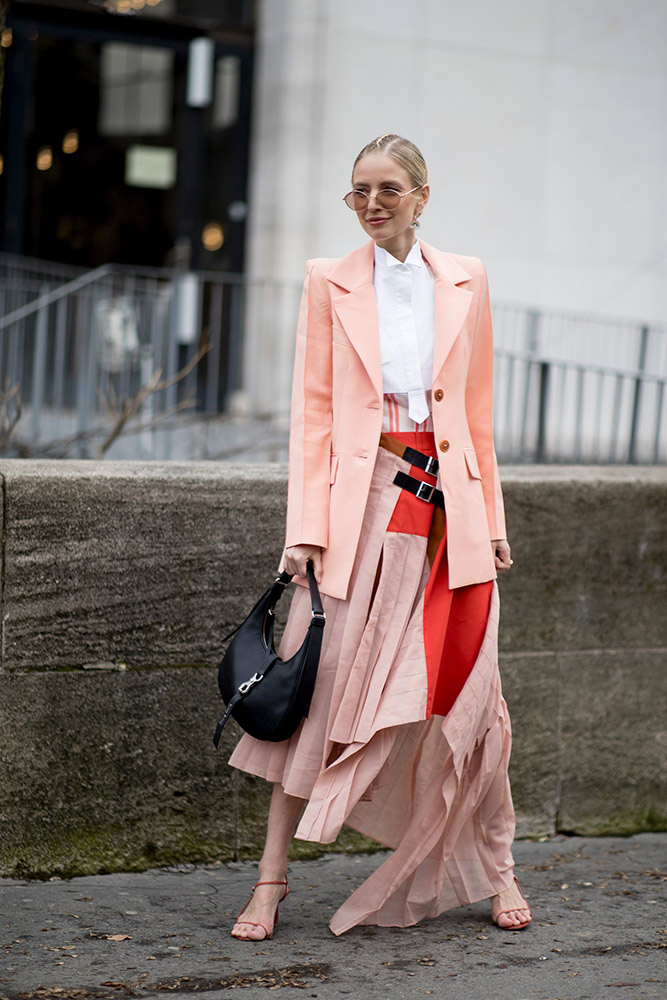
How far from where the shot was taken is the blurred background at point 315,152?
472 inches

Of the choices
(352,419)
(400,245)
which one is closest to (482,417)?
(352,419)

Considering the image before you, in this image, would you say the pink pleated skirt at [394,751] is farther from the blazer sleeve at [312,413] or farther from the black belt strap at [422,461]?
the blazer sleeve at [312,413]

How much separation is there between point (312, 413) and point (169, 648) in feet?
Answer: 3.27

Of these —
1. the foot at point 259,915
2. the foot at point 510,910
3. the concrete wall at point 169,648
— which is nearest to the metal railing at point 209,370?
the concrete wall at point 169,648

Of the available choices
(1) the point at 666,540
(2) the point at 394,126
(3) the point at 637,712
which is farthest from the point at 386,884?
(2) the point at 394,126

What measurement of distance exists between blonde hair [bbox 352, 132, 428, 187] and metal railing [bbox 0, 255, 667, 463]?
2.89m

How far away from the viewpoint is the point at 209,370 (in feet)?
38.5

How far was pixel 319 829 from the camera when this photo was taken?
126 inches

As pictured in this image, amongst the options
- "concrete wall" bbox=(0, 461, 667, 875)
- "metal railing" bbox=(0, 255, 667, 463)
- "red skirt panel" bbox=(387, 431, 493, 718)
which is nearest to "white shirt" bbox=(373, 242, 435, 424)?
"red skirt panel" bbox=(387, 431, 493, 718)

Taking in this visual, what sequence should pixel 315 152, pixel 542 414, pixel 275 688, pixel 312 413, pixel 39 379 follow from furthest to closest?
pixel 315 152, pixel 39 379, pixel 542 414, pixel 312 413, pixel 275 688

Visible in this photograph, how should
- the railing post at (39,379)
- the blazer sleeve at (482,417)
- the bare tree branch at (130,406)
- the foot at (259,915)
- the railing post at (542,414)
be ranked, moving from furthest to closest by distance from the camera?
the railing post at (39,379), the railing post at (542,414), the bare tree branch at (130,406), the blazer sleeve at (482,417), the foot at (259,915)

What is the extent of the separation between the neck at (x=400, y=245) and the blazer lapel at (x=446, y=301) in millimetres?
82

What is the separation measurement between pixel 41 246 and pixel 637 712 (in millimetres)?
9964

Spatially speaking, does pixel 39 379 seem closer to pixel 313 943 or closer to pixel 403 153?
pixel 403 153
